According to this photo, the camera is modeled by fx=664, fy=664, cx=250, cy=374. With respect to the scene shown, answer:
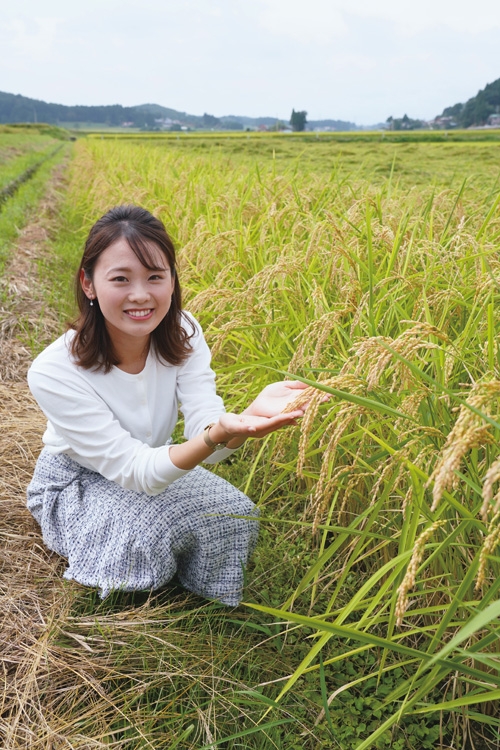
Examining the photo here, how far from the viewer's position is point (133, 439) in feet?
5.86

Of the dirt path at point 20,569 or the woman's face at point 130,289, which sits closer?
the dirt path at point 20,569

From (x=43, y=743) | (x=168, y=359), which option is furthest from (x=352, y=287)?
(x=43, y=743)

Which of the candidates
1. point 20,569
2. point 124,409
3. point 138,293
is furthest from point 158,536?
point 138,293

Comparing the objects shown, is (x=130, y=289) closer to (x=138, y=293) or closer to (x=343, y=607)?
(x=138, y=293)

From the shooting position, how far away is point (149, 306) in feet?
Result: 5.79

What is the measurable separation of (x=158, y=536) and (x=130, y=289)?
2.17 feet

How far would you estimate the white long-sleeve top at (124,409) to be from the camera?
174cm

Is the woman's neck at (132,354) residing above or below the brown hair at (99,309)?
below

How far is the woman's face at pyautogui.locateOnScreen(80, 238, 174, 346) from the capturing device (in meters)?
1.72

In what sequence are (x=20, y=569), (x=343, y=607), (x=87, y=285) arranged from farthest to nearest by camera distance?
(x=20, y=569) < (x=87, y=285) < (x=343, y=607)

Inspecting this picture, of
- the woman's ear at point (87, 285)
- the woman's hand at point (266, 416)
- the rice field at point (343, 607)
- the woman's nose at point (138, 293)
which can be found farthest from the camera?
the woman's ear at point (87, 285)

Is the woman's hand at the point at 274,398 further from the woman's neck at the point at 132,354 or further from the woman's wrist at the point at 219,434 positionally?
the woman's neck at the point at 132,354

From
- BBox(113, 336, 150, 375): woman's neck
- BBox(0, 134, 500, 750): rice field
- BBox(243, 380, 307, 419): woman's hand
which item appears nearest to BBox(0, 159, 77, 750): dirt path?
BBox(0, 134, 500, 750): rice field

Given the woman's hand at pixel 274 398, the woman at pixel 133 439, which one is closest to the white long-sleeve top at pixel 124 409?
the woman at pixel 133 439
